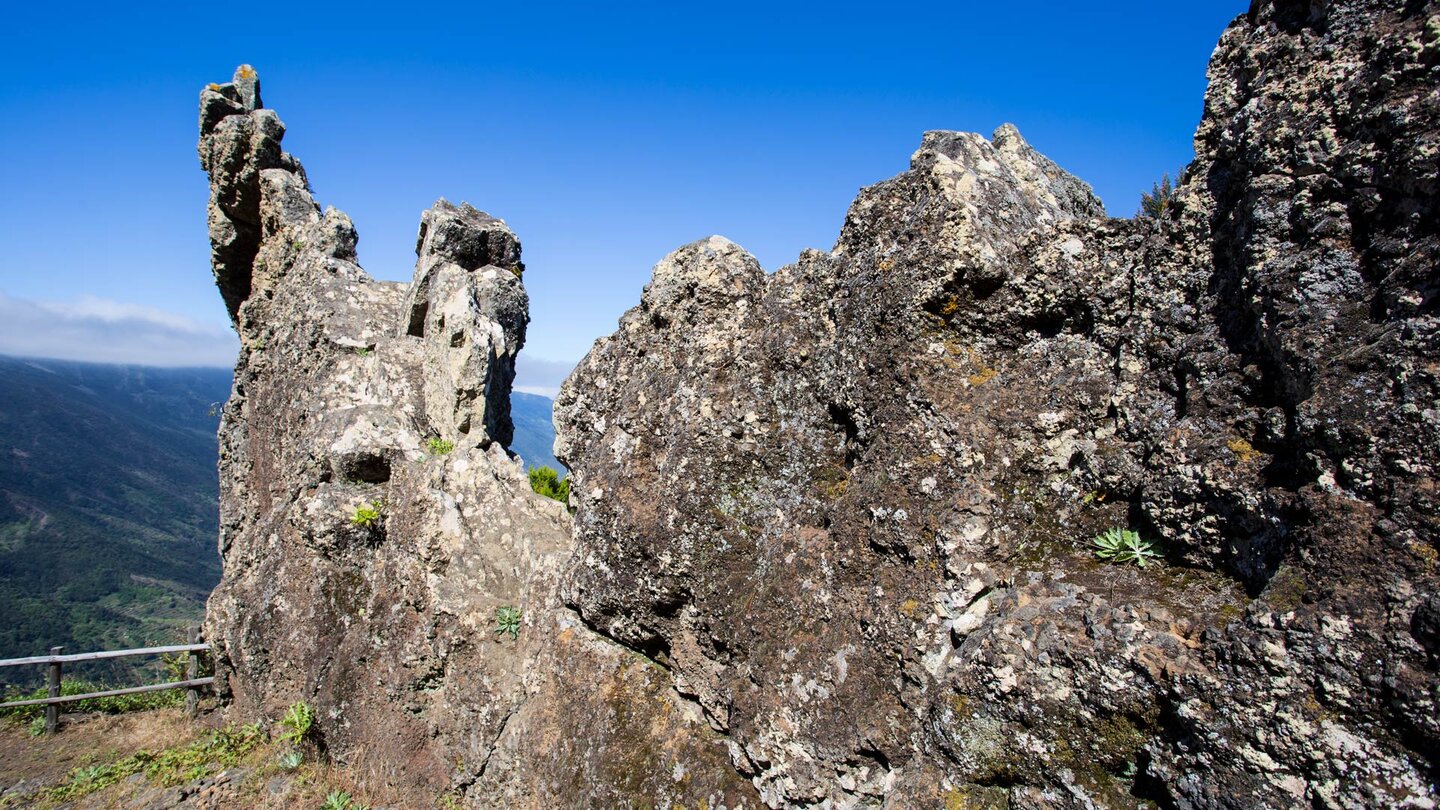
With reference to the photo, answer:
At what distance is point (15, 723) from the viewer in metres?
14.2

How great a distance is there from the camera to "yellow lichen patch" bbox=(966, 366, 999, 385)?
21.9 feet

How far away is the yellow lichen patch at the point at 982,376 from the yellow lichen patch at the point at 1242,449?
1.88 meters

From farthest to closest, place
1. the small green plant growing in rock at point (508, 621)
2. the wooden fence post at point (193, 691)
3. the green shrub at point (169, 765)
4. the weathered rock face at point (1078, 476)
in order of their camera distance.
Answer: the wooden fence post at point (193, 691) < the green shrub at point (169, 765) < the small green plant growing in rock at point (508, 621) < the weathered rock face at point (1078, 476)

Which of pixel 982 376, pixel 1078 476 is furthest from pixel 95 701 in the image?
pixel 1078 476

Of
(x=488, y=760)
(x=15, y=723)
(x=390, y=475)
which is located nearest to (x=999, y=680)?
(x=488, y=760)

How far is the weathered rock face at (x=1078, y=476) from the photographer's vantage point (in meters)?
4.32

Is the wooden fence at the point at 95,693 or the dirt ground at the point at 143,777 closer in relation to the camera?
the dirt ground at the point at 143,777

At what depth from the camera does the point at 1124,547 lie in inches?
225

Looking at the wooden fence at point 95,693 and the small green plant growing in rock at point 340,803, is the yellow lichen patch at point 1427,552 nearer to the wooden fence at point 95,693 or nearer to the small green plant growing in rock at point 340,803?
the small green plant growing in rock at point 340,803

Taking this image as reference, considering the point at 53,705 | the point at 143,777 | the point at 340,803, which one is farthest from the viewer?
the point at 53,705

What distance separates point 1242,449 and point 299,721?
11773 mm

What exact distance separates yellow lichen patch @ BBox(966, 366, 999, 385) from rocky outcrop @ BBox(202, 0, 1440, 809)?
27 millimetres

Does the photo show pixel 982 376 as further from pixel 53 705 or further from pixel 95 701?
Answer: pixel 95 701

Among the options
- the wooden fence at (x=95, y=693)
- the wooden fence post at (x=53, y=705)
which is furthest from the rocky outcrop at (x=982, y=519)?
the wooden fence post at (x=53, y=705)
